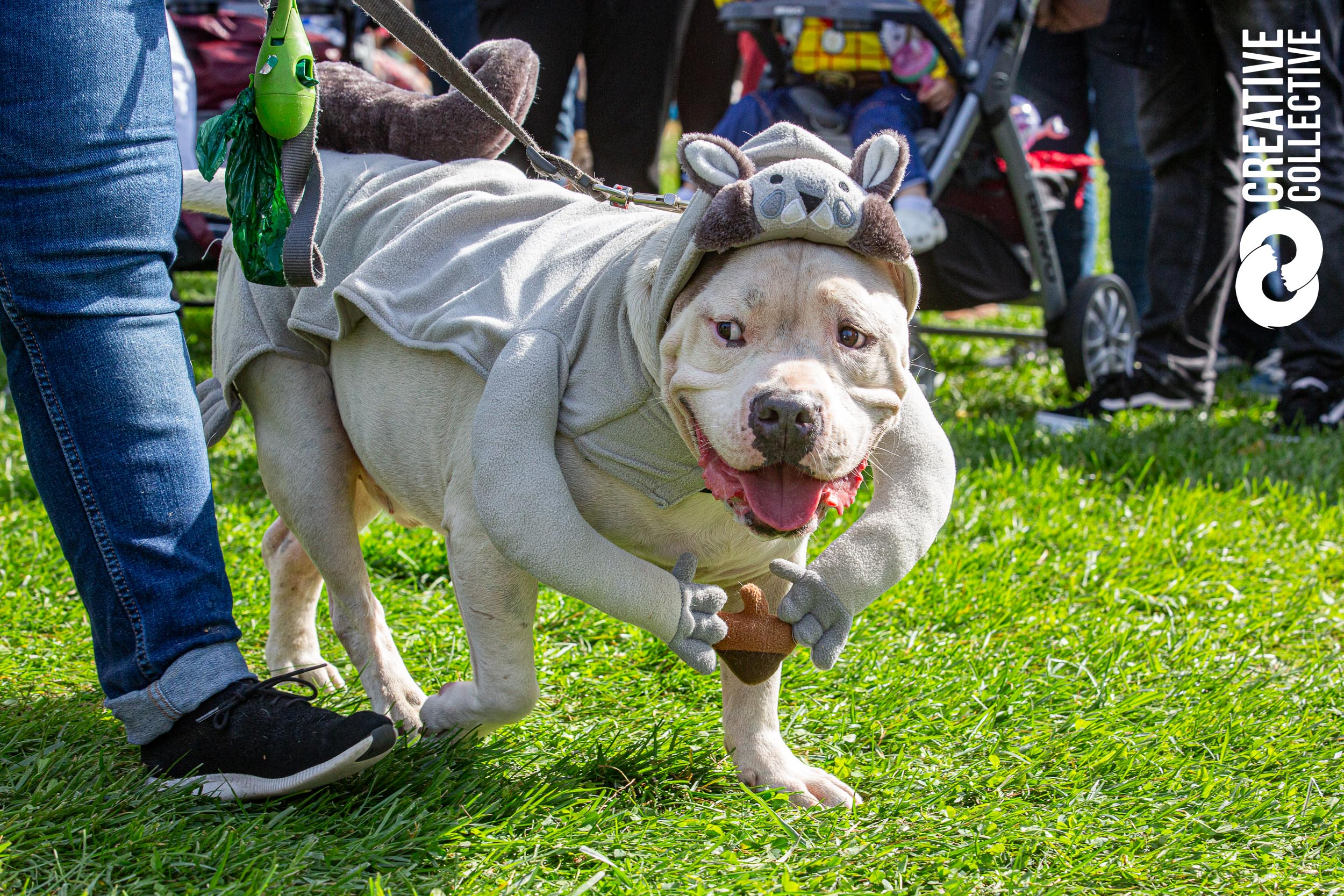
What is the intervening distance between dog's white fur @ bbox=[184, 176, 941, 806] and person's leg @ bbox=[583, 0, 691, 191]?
2418mm

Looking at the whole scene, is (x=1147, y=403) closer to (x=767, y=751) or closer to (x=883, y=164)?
(x=767, y=751)

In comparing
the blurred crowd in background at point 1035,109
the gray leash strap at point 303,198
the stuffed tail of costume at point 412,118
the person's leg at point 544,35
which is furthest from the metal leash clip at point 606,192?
the blurred crowd in background at point 1035,109

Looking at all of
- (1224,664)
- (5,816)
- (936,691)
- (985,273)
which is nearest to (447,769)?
(5,816)

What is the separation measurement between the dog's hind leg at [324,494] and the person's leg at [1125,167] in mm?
4534

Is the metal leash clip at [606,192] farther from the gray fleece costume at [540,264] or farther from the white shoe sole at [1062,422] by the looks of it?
the white shoe sole at [1062,422]

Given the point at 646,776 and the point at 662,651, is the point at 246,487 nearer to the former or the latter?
the point at 662,651

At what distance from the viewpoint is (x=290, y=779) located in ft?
6.68

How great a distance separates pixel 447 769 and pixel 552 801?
0.18m

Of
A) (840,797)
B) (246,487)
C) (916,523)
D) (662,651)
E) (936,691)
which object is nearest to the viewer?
(916,523)

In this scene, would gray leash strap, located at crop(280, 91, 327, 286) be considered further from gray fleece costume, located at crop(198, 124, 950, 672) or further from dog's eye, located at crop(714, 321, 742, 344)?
dog's eye, located at crop(714, 321, 742, 344)

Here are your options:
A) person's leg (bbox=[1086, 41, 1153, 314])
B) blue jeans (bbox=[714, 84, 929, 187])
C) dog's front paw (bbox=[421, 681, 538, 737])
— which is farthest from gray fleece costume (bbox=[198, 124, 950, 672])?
person's leg (bbox=[1086, 41, 1153, 314])

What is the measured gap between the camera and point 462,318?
2.15 metres

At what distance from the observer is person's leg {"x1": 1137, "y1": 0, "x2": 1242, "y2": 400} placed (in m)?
4.99

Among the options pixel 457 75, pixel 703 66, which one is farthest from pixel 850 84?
pixel 457 75
